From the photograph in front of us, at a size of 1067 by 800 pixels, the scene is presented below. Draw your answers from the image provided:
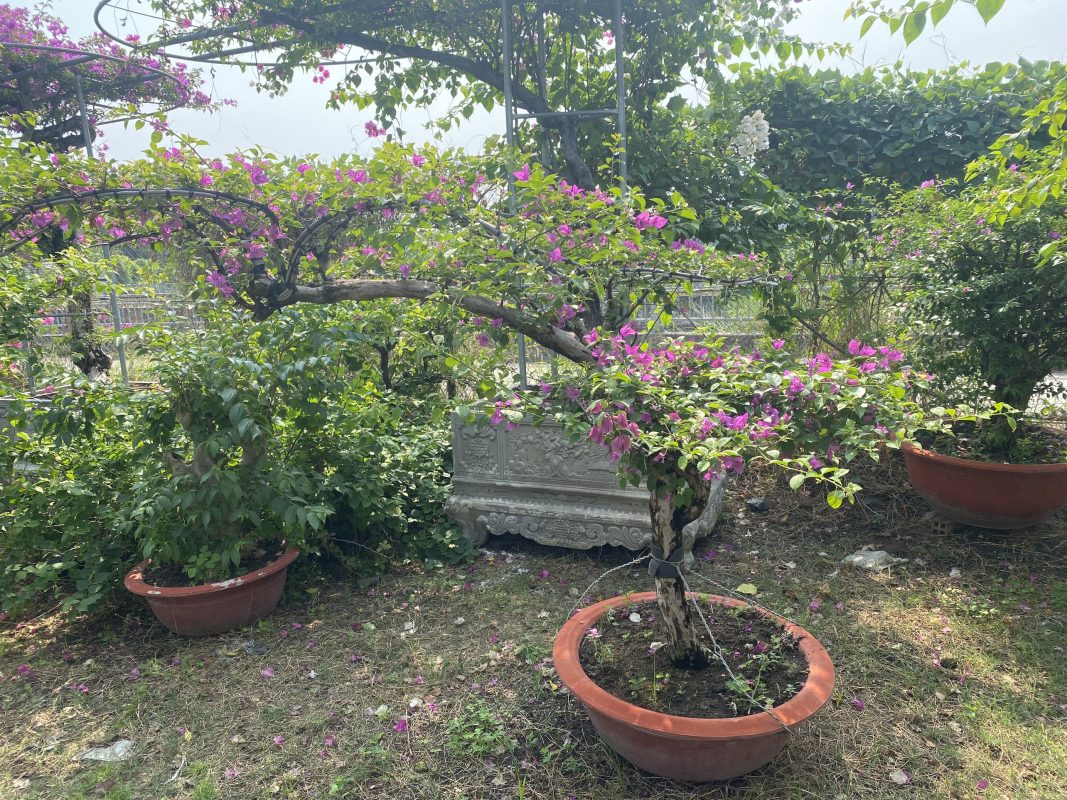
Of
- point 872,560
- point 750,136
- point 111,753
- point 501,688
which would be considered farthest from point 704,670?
point 750,136

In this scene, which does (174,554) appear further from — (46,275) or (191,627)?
(46,275)

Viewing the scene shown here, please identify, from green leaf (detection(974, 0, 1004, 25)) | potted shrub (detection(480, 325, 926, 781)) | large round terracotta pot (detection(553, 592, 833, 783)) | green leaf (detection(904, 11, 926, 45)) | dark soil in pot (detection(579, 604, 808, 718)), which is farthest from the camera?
dark soil in pot (detection(579, 604, 808, 718))

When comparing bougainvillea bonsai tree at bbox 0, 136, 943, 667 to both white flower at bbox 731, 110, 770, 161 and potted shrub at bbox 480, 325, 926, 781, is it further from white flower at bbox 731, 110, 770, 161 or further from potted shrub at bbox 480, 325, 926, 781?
white flower at bbox 731, 110, 770, 161

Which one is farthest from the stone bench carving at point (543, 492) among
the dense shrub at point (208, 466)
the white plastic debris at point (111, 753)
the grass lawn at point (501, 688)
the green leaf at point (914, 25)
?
the green leaf at point (914, 25)

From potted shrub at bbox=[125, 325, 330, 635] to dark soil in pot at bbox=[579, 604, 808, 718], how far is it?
1214 mm

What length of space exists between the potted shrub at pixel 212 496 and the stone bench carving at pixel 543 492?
878 millimetres

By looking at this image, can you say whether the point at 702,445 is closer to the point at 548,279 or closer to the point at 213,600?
the point at 548,279

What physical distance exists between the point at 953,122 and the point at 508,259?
4.61m

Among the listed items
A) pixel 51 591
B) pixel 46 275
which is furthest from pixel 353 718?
pixel 46 275

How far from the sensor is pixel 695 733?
158cm

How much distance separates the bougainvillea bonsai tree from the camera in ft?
4.89

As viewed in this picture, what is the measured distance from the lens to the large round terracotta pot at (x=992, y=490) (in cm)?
292

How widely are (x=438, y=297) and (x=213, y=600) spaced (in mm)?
1515

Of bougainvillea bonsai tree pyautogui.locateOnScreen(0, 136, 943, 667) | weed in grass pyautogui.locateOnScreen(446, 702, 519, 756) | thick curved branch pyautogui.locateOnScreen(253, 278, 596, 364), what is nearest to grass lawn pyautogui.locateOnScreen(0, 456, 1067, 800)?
weed in grass pyautogui.locateOnScreen(446, 702, 519, 756)
